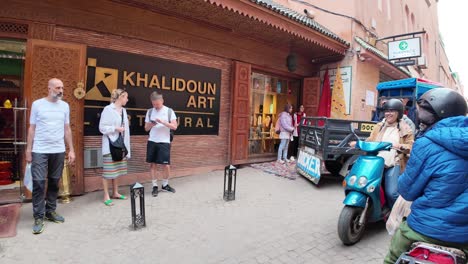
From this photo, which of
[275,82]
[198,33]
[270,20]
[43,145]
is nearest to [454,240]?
[43,145]

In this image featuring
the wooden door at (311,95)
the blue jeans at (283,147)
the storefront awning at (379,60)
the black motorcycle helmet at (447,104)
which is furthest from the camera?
the wooden door at (311,95)

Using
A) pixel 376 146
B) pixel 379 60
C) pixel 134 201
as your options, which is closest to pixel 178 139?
pixel 134 201

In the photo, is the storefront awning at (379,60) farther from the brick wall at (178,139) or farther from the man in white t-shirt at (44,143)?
the man in white t-shirt at (44,143)

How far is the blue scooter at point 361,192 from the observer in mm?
3182

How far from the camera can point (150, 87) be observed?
590 cm

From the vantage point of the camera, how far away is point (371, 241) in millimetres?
3480

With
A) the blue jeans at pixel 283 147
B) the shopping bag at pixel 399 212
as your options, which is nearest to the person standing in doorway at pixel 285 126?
the blue jeans at pixel 283 147

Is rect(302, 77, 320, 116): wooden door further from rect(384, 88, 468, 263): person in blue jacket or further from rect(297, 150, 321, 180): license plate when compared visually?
rect(384, 88, 468, 263): person in blue jacket

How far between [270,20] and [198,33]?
5.47ft

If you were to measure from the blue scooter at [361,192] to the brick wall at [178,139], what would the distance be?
157 inches

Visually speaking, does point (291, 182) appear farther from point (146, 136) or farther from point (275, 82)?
point (275, 82)

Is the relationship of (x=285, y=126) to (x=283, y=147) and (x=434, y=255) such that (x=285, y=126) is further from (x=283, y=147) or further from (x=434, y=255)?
(x=434, y=255)

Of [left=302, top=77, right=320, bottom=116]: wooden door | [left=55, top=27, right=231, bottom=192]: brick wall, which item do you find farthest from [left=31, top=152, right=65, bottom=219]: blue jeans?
[left=302, top=77, right=320, bottom=116]: wooden door

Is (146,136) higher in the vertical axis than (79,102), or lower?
lower
